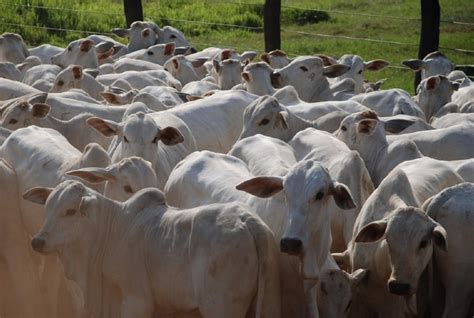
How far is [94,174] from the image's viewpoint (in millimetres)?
9039

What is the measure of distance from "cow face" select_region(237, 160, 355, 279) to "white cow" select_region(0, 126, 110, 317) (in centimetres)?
214

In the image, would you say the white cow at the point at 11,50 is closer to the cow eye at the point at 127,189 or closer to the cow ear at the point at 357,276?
the cow eye at the point at 127,189

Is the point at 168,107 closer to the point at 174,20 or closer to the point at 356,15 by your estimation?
the point at 174,20

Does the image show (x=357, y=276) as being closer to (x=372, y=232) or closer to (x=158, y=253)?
(x=372, y=232)

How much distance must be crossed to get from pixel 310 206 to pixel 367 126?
3.05 meters

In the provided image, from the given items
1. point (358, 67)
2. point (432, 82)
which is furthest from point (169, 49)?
point (432, 82)

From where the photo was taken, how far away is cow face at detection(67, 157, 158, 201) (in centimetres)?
912

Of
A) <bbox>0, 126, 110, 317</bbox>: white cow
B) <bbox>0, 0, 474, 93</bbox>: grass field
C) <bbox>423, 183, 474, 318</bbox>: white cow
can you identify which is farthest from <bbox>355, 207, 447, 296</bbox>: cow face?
<bbox>0, 0, 474, 93</bbox>: grass field

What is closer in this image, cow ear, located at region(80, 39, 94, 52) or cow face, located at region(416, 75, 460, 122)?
cow face, located at region(416, 75, 460, 122)

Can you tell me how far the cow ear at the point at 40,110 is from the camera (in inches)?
449

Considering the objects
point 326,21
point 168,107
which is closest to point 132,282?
point 168,107

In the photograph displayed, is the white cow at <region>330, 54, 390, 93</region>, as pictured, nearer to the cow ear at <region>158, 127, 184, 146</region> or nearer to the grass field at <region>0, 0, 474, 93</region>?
the grass field at <region>0, 0, 474, 93</region>

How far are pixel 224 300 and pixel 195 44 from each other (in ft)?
53.4

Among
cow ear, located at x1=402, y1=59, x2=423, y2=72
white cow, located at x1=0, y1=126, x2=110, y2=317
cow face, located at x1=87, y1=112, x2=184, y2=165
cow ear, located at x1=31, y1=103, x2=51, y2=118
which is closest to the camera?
white cow, located at x1=0, y1=126, x2=110, y2=317
